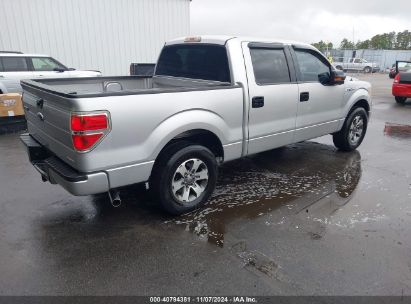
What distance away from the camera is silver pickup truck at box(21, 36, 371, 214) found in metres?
2.81

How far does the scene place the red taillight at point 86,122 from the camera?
8.68ft

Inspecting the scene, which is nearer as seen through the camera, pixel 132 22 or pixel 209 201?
pixel 209 201

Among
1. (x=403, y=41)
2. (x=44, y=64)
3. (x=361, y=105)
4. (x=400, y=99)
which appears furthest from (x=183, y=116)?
(x=403, y=41)

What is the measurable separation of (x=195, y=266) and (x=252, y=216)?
3.52 ft

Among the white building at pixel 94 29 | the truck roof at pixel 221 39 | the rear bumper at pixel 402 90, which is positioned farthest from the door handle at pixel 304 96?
the white building at pixel 94 29

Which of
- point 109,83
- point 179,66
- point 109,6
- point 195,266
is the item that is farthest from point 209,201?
point 109,6

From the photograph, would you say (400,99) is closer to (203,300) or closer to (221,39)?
(221,39)

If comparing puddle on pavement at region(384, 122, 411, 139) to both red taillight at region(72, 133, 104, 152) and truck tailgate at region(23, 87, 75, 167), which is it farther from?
truck tailgate at region(23, 87, 75, 167)

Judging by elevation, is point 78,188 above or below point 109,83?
below

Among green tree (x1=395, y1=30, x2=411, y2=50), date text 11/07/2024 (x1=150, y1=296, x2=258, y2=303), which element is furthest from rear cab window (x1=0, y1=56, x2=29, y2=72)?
green tree (x1=395, y1=30, x2=411, y2=50)

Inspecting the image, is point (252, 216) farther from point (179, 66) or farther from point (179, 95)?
point (179, 66)

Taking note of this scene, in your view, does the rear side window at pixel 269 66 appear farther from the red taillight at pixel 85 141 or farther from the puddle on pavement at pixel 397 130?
the puddle on pavement at pixel 397 130

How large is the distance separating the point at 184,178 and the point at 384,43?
239 feet

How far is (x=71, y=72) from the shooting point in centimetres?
1080
